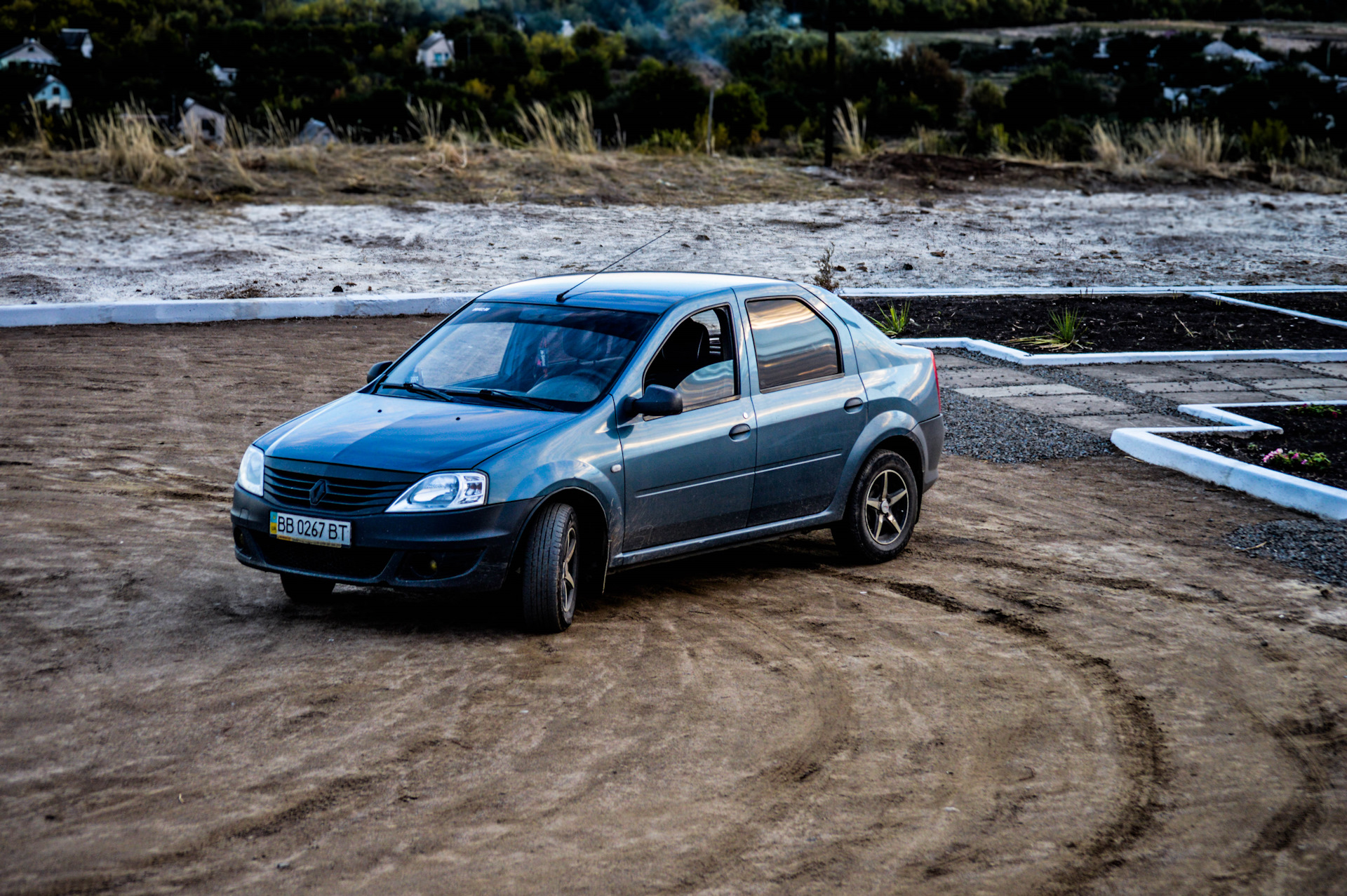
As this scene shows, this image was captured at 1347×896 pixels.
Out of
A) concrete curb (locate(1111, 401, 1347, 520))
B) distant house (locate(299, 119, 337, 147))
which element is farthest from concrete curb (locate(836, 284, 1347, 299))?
distant house (locate(299, 119, 337, 147))

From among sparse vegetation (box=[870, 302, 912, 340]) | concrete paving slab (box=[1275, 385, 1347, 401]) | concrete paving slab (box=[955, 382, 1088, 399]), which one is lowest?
concrete paving slab (box=[1275, 385, 1347, 401])

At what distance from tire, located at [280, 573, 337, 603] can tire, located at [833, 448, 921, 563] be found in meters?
2.77

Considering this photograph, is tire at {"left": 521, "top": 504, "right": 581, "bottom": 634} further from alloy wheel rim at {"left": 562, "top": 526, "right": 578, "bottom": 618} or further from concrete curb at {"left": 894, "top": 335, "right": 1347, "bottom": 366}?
concrete curb at {"left": 894, "top": 335, "right": 1347, "bottom": 366}

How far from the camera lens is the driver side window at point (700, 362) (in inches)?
256

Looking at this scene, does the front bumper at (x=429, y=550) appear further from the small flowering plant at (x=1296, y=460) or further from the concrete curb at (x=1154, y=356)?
the concrete curb at (x=1154, y=356)

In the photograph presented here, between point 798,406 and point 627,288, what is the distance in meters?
1.11

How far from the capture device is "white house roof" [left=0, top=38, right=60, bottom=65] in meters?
41.3

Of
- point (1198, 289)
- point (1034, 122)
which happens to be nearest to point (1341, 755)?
point (1198, 289)

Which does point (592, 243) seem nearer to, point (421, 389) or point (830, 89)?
point (830, 89)

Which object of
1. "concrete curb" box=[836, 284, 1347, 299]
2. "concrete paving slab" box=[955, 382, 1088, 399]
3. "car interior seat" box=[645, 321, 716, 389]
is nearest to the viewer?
"car interior seat" box=[645, 321, 716, 389]

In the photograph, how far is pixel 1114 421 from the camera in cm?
1138

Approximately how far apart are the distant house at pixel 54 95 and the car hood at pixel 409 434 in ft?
98.5

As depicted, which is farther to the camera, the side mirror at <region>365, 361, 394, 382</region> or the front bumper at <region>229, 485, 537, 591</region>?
the side mirror at <region>365, 361, 394, 382</region>

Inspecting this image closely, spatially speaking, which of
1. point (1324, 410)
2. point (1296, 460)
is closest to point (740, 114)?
point (1324, 410)
